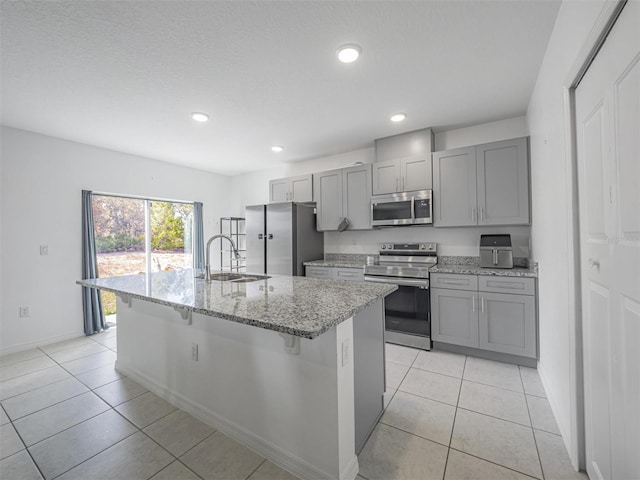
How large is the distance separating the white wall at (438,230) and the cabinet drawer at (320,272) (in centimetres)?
67

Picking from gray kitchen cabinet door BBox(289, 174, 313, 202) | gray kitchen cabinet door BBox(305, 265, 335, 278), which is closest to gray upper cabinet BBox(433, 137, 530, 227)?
gray kitchen cabinet door BBox(305, 265, 335, 278)

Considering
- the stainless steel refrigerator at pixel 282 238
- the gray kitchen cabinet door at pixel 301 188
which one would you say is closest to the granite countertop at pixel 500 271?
the stainless steel refrigerator at pixel 282 238

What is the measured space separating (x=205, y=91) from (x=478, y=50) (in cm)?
219

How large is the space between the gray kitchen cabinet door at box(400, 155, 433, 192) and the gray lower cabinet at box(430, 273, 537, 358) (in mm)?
1087

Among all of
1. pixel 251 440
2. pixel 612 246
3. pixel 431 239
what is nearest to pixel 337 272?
pixel 431 239

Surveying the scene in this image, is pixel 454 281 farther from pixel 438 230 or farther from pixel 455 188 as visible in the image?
pixel 455 188

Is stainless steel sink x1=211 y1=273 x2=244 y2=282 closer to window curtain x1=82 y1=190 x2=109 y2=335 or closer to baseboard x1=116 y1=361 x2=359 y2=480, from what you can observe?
baseboard x1=116 y1=361 x2=359 y2=480

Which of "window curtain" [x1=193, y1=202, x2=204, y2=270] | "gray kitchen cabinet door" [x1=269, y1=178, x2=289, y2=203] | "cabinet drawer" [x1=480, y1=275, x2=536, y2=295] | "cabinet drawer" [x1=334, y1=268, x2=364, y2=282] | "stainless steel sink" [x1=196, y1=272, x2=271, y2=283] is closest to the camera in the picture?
"stainless steel sink" [x1=196, y1=272, x2=271, y2=283]

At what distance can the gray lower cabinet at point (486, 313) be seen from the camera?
2461 mm

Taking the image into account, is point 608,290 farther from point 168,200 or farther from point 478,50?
point 168,200

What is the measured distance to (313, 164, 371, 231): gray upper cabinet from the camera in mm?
3629

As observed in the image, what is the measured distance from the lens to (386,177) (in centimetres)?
346

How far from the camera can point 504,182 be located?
2.77m

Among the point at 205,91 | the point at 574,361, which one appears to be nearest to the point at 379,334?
the point at 574,361
